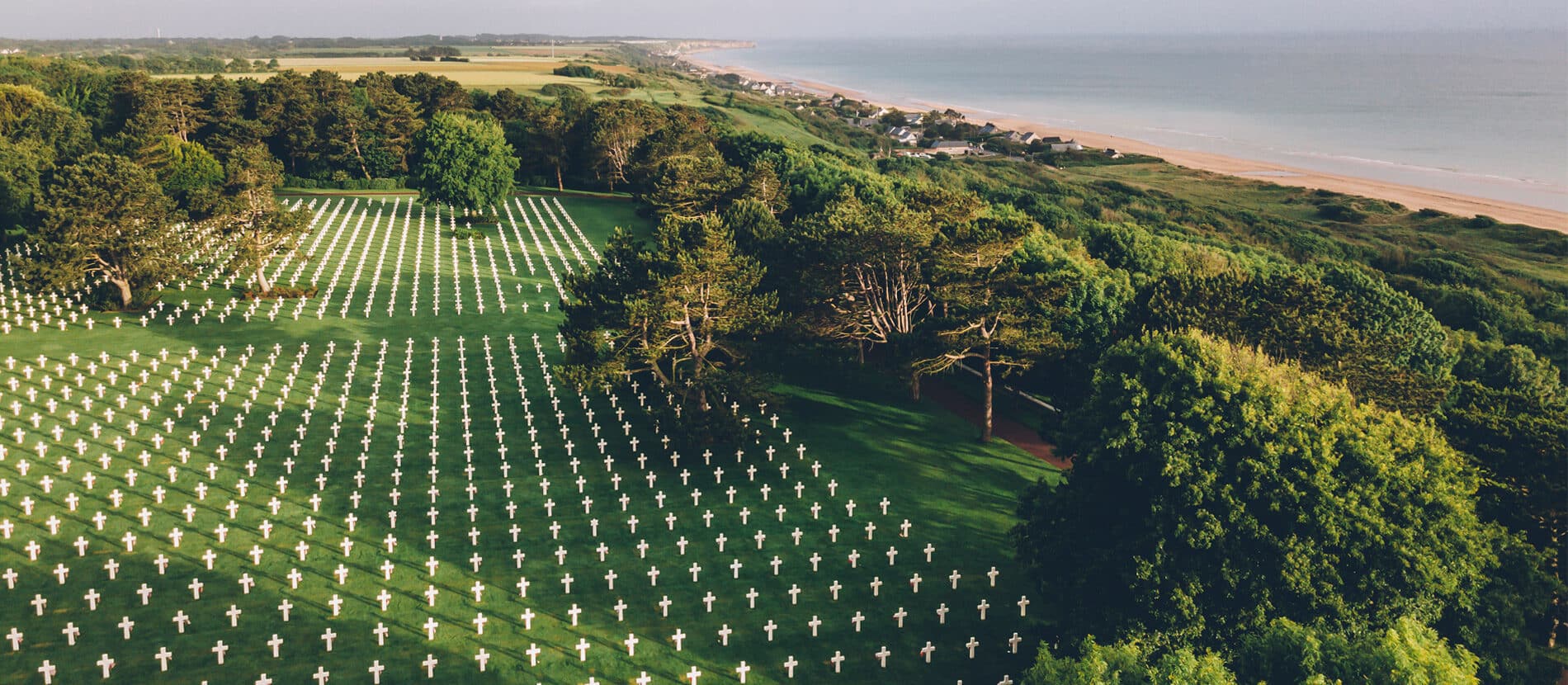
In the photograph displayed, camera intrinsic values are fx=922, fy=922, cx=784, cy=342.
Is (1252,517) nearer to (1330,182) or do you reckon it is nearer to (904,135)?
(1330,182)

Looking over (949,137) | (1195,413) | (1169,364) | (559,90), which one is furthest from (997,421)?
(559,90)

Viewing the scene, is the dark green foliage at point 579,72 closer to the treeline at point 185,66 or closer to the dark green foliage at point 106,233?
the treeline at point 185,66

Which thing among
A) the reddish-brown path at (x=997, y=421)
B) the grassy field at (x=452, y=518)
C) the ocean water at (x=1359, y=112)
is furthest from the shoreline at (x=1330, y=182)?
the grassy field at (x=452, y=518)

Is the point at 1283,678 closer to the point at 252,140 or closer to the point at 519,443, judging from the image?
the point at 519,443

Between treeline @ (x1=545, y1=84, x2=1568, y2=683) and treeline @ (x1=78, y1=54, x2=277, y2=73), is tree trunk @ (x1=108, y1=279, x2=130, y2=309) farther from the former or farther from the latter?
treeline @ (x1=78, y1=54, x2=277, y2=73)

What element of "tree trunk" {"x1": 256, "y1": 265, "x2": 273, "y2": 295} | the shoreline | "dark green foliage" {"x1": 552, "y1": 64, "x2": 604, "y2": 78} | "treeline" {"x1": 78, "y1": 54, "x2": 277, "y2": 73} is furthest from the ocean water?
"treeline" {"x1": 78, "y1": 54, "x2": 277, "y2": 73}

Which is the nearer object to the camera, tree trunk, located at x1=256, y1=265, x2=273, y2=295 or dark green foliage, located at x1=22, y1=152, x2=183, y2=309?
dark green foliage, located at x1=22, y1=152, x2=183, y2=309
